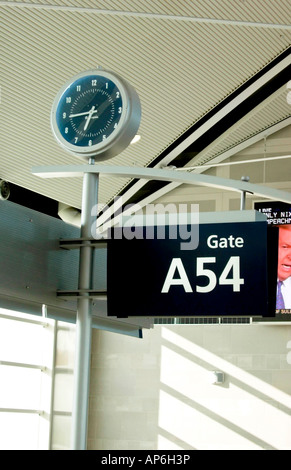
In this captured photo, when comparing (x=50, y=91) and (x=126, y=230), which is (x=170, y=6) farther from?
(x=126, y=230)

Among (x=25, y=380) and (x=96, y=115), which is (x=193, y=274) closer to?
(x=96, y=115)

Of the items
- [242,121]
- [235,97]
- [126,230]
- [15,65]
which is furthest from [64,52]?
[126,230]

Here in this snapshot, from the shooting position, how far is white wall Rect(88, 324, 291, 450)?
1672cm

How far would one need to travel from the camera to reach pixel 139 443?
18.0m

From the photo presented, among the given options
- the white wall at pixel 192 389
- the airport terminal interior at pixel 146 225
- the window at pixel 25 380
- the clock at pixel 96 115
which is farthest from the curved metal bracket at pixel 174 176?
the window at pixel 25 380

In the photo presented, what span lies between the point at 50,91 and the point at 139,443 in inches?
344

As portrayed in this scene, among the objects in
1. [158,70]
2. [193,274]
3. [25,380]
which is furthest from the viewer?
[25,380]

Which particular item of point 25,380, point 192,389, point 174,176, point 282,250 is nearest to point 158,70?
point 282,250

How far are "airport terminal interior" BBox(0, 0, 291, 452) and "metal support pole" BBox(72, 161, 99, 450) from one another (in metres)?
0.01

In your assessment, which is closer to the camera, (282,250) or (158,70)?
(158,70)

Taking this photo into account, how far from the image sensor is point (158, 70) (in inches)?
543

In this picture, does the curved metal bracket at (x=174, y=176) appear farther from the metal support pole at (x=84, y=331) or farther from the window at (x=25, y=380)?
the window at (x=25, y=380)

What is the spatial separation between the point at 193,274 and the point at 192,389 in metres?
13.9

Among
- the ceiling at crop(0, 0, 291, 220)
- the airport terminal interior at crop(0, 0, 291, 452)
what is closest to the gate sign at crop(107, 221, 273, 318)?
the airport terminal interior at crop(0, 0, 291, 452)
